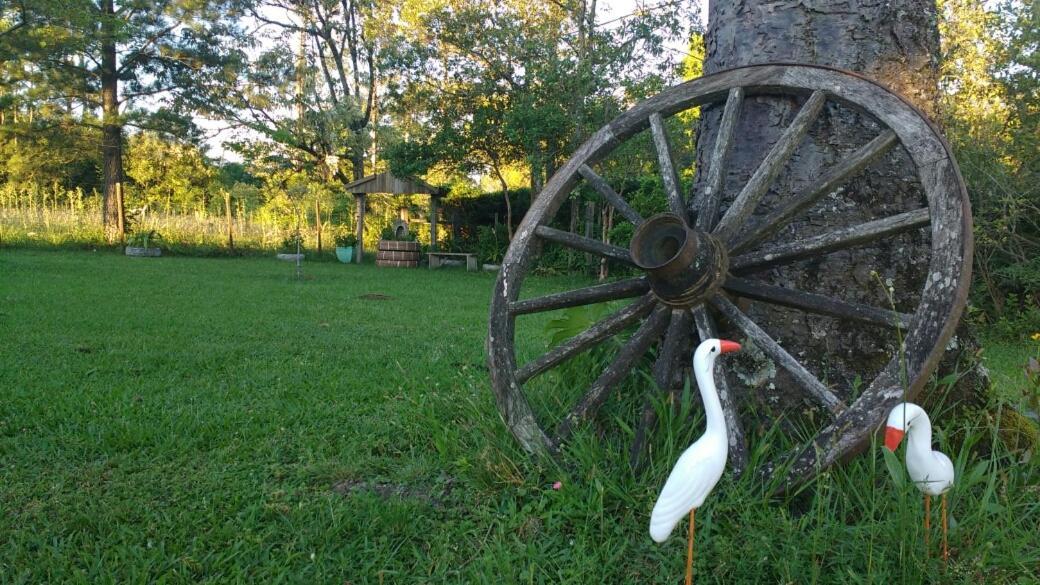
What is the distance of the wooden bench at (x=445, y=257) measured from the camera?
17.1 m

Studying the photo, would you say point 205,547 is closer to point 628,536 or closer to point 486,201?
point 628,536

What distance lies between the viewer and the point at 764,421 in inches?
94.7

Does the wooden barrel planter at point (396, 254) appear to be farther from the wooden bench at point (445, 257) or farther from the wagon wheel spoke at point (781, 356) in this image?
the wagon wheel spoke at point (781, 356)

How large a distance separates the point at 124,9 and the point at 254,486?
78.2ft

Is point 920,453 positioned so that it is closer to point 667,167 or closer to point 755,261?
point 755,261

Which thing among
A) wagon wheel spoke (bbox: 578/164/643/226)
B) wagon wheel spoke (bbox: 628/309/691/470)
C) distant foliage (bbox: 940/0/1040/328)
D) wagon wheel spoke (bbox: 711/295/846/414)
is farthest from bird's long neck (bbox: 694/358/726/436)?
distant foliage (bbox: 940/0/1040/328)

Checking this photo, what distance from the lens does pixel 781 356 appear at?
2.09m

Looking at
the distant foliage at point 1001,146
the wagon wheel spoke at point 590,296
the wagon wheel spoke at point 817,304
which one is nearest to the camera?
the wagon wheel spoke at point 817,304

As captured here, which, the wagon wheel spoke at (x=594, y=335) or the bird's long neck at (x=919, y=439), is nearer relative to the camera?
the bird's long neck at (x=919, y=439)

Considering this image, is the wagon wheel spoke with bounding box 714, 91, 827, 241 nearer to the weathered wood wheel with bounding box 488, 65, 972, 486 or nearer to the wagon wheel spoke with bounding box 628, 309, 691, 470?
the weathered wood wheel with bounding box 488, 65, 972, 486

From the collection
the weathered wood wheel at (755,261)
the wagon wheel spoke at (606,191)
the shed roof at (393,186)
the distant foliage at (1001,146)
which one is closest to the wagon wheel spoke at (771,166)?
the weathered wood wheel at (755,261)

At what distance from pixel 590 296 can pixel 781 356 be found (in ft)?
2.53

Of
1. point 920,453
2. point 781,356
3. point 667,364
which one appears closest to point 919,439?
point 920,453

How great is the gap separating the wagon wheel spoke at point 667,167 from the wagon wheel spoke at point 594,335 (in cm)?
37
